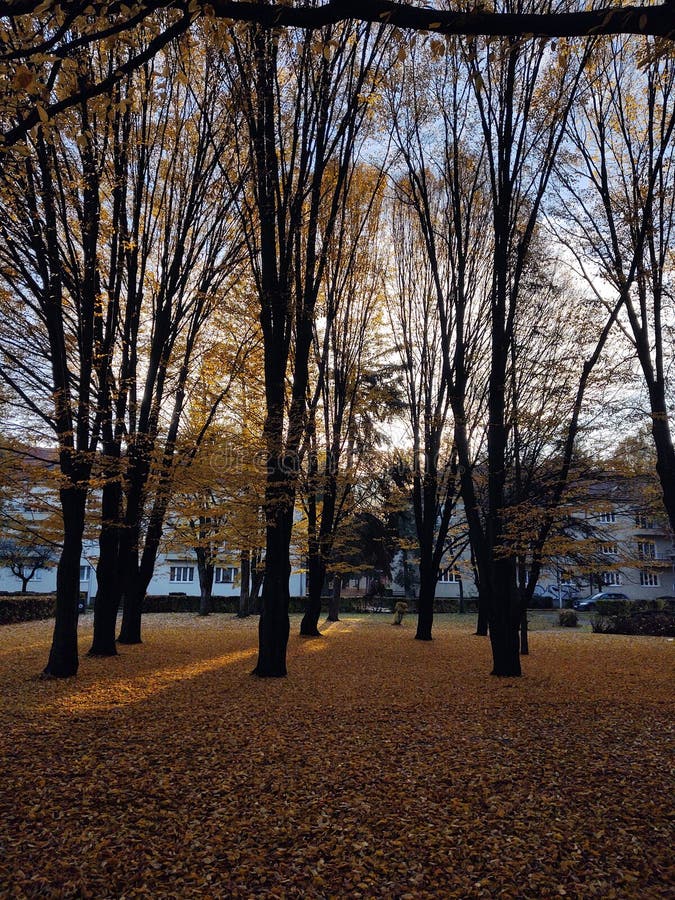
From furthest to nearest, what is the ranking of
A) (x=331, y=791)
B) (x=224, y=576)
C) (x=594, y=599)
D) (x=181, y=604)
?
(x=224, y=576) < (x=594, y=599) < (x=181, y=604) < (x=331, y=791)

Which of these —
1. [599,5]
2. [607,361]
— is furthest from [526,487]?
[599,5]

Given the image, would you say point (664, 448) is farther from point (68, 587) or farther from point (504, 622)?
point (68, 587)

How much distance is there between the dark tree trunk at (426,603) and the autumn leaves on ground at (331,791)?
9.99m

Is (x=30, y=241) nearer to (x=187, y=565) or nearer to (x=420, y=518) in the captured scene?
(x=420, y=518)

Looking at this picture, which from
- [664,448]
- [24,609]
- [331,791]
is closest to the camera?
[331,791]

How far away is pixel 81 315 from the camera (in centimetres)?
998

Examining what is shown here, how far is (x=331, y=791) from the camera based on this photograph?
4406 mm

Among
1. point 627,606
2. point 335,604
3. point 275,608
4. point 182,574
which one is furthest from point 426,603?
point 182,574

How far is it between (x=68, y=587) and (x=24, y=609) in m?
18.5

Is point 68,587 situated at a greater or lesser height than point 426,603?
greater

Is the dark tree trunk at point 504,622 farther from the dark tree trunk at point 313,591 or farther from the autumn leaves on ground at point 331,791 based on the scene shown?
the dark tree trunk at point 313,591

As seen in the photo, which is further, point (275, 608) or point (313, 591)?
point (313, 591)

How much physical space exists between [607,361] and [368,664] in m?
8.59

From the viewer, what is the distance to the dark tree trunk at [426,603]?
18703mm
